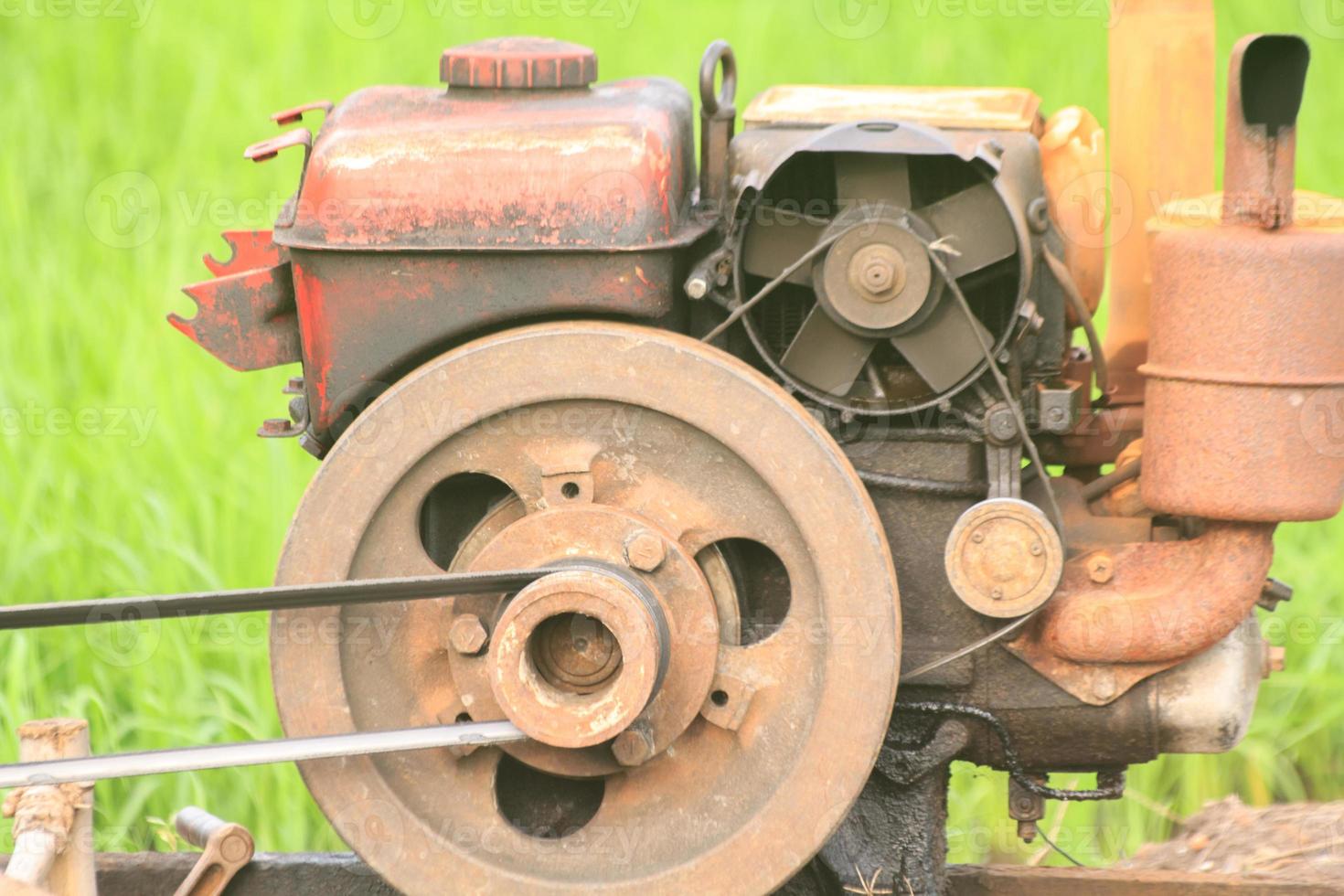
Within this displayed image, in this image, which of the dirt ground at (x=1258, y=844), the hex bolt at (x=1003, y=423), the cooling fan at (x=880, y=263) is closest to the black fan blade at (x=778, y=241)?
the cooling fan at (x=880, y=263)

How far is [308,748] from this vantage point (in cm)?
224

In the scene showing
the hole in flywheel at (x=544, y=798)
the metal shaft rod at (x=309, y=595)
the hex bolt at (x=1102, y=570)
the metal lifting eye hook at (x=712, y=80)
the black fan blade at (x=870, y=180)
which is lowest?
the hole in flywheel at (x=544, y=798)

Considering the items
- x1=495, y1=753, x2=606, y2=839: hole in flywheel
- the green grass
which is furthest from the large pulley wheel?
the green grass

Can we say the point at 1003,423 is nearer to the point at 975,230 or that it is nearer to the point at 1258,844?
the point at 975,230

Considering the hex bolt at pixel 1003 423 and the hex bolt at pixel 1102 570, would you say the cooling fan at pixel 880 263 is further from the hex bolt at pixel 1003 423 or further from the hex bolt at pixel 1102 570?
the hex bolt at pixel 1102 570

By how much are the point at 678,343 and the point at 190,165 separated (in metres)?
3.41

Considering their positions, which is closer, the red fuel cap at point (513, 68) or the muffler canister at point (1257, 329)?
the muffler canister at point (1257, 329)

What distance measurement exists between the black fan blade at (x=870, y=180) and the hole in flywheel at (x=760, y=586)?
518 millimetres

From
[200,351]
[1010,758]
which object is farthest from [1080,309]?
[200,351]

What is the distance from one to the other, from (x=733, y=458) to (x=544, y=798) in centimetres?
62

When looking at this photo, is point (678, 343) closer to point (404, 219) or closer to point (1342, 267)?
point (404, 219)

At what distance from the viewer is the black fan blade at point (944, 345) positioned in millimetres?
2316

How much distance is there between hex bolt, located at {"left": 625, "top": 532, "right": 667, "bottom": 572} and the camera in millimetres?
2234

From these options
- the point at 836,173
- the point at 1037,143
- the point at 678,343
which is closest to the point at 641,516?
the point at 678,343
